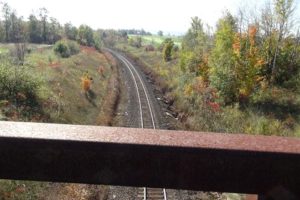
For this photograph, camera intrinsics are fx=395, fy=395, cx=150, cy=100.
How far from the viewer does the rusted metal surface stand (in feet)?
6.16

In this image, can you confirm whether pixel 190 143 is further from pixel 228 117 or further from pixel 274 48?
pixel 274 48

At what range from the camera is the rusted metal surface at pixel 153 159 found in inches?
74.0

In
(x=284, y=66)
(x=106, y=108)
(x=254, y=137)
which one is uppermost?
(x=254, y=137)

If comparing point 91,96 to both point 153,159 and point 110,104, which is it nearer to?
point 110,104

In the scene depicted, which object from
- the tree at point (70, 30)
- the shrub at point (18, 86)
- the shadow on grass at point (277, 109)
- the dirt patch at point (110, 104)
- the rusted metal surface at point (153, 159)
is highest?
the rusted metal surface at point (153, 159)

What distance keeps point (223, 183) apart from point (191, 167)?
18 cm

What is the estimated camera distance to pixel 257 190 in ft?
6.41

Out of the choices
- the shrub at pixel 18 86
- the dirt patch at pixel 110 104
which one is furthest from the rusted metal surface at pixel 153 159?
the dirt patch at pixel 110 104

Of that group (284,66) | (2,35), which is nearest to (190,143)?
(284,66)

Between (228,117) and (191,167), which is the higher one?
(191,167)

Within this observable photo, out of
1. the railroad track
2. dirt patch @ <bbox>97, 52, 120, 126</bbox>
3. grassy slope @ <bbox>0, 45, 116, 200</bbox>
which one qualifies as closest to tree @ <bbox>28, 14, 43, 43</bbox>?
the railroad track

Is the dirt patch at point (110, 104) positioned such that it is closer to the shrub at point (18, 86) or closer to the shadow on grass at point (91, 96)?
the shadow on grass at point (91, 96)

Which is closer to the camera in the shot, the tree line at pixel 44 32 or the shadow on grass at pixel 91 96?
the shadow on grass at pixel 91 96

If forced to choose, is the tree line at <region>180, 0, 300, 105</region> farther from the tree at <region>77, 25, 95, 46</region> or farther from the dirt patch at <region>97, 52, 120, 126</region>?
the tree at <region>77, 25, 95, 46</region>
